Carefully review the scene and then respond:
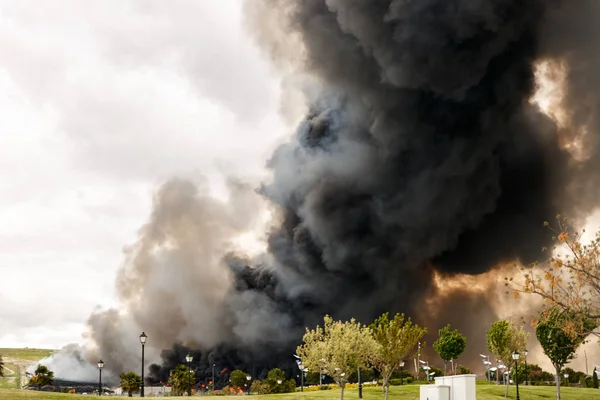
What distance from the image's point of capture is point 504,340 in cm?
7300

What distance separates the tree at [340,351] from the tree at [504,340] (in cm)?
2049

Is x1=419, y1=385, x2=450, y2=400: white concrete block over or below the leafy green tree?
over

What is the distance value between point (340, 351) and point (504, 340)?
86.2 ft

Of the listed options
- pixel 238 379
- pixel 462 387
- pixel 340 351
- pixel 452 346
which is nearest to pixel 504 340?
pixel 452 346

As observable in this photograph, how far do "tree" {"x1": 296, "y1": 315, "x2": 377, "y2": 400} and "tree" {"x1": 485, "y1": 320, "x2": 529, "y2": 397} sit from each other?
20.5 meters

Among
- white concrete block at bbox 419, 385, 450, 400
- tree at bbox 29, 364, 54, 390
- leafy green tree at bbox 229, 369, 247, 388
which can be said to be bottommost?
→ leafy green tree at bbox 229, 369, 247, 388

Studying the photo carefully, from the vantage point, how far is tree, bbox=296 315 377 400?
183 ft

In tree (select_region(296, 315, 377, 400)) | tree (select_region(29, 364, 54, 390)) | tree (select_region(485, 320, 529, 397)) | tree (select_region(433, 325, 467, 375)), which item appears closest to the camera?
tree (select_region(296, 315, 377, 400))

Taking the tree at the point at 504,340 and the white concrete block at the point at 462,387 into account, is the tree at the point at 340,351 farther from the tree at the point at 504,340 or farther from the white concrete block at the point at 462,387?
→ the tree at the point at 504,340

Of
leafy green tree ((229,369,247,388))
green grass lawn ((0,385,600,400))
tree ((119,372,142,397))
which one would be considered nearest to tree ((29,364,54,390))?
tree ((119,372,142,397))

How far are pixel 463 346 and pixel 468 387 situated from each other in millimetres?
49202

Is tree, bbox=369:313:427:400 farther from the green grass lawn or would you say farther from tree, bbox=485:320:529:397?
tree, bbox=485:320:529:397

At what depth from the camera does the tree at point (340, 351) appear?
2194 inches

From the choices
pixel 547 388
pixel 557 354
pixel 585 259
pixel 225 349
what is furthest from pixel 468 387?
pixel 225 349
